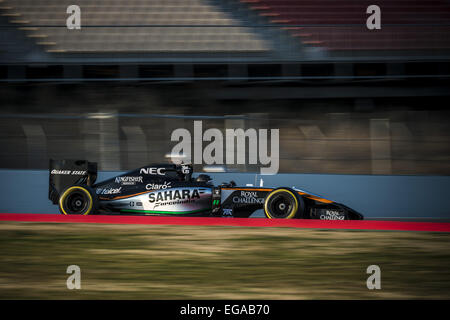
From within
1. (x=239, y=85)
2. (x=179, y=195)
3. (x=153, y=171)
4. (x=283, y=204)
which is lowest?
(x=283, y=204)

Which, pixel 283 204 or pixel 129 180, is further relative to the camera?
pixel 129 180

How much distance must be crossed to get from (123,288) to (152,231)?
2460 millimetres

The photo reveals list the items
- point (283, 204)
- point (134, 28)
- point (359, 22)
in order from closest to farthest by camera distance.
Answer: point (283, 204) → point (134, 28) → point (359, 22)

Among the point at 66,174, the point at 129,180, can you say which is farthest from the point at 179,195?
the point at 66,174

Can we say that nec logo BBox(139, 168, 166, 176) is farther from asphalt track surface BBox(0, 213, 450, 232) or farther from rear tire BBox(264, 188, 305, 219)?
rear tire BBox(264, 188, 305, 219)

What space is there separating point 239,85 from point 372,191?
302 cm

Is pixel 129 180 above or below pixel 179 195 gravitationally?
above

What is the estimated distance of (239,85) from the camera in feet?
34.6

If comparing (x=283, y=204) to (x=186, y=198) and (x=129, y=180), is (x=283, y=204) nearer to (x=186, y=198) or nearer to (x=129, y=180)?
(x=186, y=198)

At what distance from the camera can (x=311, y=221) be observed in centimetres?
787

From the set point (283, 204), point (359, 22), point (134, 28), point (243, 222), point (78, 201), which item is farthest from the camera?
point (359, 22)

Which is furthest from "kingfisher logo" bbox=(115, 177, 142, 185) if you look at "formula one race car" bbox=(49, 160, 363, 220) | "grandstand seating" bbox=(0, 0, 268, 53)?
"grandstand seating" bbox=(0, 0, 268, 53)

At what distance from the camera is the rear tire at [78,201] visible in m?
7.95
